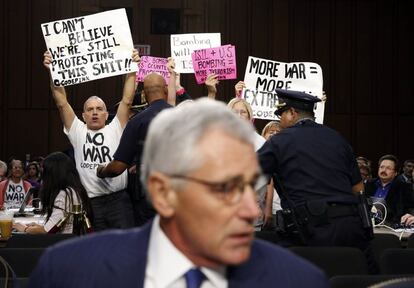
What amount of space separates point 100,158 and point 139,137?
0.76m

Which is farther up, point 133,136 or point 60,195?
point 133,136

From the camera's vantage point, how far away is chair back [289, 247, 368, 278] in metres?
4.37

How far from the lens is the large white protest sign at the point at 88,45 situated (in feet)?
27.0

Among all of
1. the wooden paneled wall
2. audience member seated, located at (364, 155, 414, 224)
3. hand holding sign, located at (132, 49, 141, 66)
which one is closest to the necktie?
hand holding sign, located at (132, 49, 141, 66)

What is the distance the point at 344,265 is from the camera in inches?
172

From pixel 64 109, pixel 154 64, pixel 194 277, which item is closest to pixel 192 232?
pixel 194 277

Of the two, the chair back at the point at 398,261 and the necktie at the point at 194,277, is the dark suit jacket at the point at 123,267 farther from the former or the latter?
the chair back at the point at 398,261

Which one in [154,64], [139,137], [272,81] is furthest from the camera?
[154,64]

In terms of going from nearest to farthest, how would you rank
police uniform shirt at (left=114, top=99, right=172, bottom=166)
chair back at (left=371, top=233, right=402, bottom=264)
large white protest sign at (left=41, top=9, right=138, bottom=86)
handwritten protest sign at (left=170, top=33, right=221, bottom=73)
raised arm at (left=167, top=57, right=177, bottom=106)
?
chair back at (left=371, top=233, right=402, bottom=264) < police uniform shirt at (left=114, top=99, right=172, bottom=166) < raised arm at (left=167, top=57, right=177, bottom=106) < large white protest sign at (left=41, top=9, right=138, bottom=86) < handwritten protest sign at (left=170, top=33, right=221, bottom=73)

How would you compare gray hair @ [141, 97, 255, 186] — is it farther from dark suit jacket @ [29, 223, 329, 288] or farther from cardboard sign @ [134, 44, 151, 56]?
cardboard sign @ [134, 44, 151, 56]

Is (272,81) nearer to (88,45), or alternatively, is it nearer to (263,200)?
(88,45)

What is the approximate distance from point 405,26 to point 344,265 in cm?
1615

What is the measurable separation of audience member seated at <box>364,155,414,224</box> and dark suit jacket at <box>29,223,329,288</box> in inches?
275

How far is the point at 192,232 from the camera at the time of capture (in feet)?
5.81
